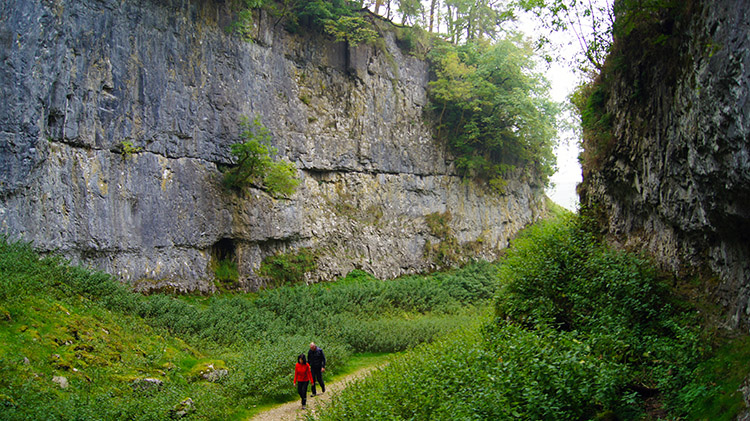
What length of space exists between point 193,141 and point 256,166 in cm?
250

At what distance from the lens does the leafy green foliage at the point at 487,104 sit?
29828 mm

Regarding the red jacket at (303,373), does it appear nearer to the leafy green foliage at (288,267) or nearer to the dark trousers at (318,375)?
the dark trousers at (318,375)

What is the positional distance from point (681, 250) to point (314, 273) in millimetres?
15768

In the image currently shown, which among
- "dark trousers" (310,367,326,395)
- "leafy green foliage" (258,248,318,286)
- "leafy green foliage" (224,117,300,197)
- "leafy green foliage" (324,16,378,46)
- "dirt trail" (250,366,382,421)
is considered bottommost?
"dirt trail" (250,366,382,421)

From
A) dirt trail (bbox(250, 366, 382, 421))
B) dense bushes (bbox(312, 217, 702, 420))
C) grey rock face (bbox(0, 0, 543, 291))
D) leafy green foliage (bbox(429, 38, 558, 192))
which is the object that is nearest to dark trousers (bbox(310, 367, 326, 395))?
dirt trail (bbox(250, 366, 382, 421))

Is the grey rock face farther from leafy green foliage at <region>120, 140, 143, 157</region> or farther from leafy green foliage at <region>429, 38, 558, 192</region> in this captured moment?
leafy green foliage at <region>429, 38, 558, 192</region>

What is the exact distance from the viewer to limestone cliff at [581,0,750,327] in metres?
6.05

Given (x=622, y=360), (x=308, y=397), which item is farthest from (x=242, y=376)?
(x=622, y=360)

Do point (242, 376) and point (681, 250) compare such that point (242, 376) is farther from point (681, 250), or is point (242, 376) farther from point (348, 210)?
point (348, 210)

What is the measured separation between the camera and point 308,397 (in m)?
11.0

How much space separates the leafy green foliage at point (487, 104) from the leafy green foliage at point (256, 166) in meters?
13.4

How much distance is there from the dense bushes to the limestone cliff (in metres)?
0.86

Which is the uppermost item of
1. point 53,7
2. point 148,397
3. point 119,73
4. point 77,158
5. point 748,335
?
point 53,7

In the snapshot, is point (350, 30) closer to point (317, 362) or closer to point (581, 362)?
point (317, 362)
